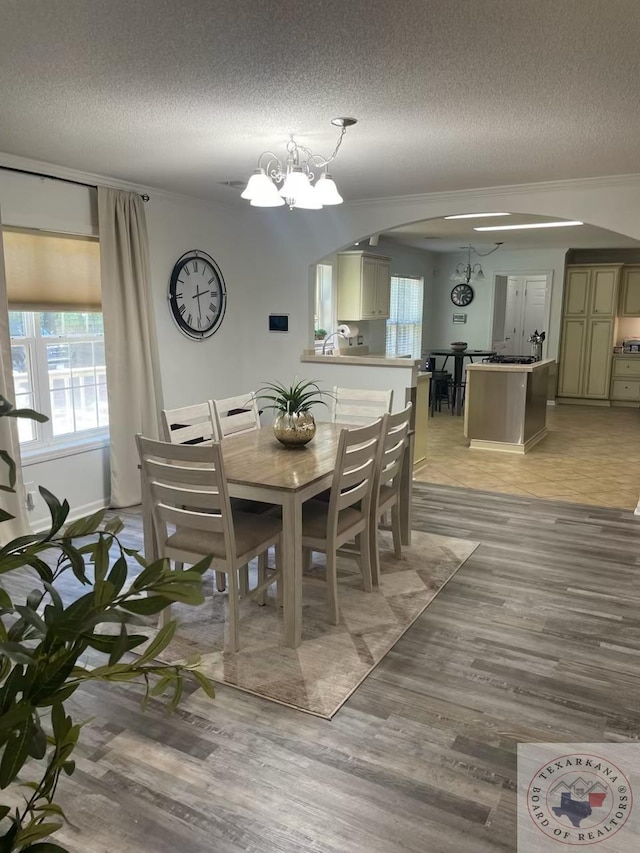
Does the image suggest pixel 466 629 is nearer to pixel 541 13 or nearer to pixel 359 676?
pixel 359 676

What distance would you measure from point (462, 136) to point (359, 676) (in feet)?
9.24

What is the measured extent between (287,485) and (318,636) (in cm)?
78

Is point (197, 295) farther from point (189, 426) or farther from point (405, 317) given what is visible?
point (405, 317)

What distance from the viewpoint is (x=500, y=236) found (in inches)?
340

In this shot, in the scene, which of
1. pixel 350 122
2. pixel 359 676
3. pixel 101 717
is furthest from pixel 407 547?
pixel 350 122

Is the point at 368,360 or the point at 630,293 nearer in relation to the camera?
the point at 368,360

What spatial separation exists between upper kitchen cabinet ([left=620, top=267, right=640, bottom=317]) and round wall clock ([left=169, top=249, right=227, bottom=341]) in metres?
6.95

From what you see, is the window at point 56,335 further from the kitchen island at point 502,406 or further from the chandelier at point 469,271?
the chandelier at point 469,271

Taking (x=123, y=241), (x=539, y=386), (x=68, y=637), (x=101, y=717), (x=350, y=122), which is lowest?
(x=101, y=717)

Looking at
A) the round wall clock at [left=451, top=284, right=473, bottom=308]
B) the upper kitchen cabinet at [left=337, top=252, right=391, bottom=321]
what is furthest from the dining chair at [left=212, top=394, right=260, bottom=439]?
the round wall clock at [left=451, top=284, right=473, bottom=308]

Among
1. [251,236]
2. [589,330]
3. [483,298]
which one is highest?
[251,236]

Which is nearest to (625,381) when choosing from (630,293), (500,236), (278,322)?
(630,293)

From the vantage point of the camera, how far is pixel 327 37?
7.36 ft

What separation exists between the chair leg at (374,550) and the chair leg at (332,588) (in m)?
0.45
